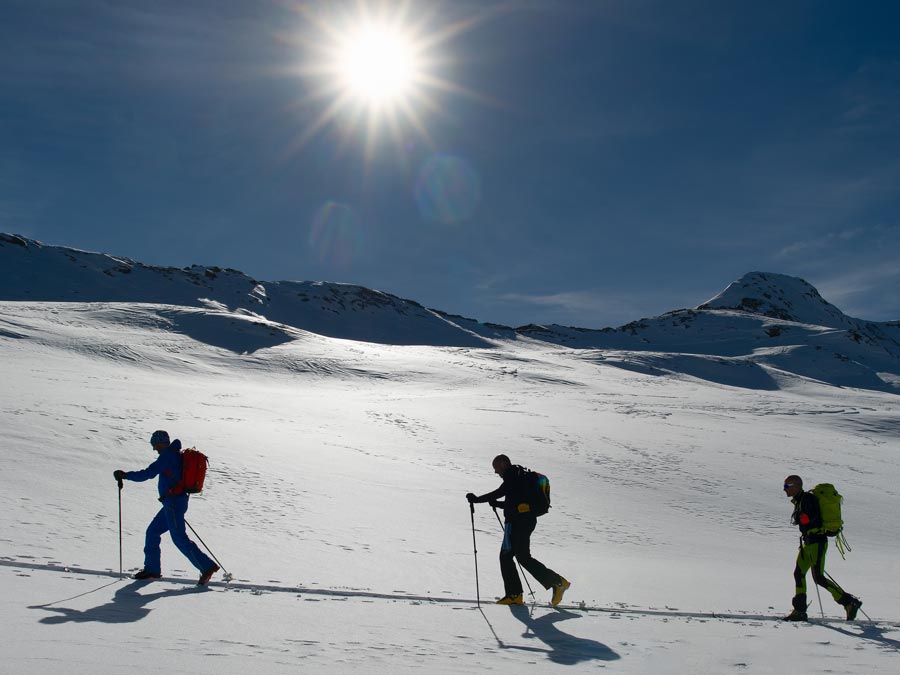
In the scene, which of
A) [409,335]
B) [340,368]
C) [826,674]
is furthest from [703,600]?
[409,335]

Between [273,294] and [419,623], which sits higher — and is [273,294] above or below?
above

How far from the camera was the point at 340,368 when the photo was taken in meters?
47.8

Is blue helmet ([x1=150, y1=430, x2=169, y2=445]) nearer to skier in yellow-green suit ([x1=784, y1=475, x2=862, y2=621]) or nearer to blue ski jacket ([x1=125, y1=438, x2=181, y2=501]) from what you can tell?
blue ski jacket ([x1=125, y1=438, x2=181, y2=501])

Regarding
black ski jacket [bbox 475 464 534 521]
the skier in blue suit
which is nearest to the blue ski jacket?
the skier in blue suit

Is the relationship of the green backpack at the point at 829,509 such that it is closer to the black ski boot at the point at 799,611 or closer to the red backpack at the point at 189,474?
the black ski boot at the point at 799,611

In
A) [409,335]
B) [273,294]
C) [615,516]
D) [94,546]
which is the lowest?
[615,516]

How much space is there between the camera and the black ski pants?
7320 mm

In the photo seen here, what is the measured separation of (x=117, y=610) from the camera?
5.57m

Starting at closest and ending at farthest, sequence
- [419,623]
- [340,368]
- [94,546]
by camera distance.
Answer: [419,623] < [94,546] < [340,368]

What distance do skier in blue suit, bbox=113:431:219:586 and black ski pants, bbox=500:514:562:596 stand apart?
3.23 meters

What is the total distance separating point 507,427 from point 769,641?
18425mm

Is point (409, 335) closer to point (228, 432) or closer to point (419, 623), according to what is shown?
point (228, 432)

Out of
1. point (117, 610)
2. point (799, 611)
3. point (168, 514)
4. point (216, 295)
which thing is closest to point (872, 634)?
point (799, 611)

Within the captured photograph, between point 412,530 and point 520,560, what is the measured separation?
389 cm
